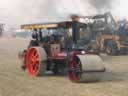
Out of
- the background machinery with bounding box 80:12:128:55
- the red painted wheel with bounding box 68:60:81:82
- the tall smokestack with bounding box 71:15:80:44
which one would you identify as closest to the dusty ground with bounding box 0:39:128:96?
the red painted wheel with bounding box 68:60:81:82

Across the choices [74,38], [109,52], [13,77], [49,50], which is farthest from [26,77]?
[109,52]

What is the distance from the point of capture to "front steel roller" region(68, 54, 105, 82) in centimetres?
1112

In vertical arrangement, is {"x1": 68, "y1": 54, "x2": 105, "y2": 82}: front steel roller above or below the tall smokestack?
below

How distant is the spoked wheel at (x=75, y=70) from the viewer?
37.4 ft

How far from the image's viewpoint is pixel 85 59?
11211 millimetres

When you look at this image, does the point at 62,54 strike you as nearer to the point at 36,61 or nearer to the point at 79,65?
the point at 79,65

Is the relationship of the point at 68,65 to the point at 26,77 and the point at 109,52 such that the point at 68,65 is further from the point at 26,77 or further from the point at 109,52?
the point at 109,52

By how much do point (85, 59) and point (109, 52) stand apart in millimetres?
14143

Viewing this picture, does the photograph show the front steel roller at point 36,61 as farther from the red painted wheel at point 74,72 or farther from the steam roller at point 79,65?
the red painted wheel at point 74,72

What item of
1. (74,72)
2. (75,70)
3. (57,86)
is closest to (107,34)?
(74,72)

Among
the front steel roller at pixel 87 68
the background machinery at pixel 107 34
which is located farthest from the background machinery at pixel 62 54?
the background machinery at pixel 107 34

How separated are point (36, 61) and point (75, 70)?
7.04 ft

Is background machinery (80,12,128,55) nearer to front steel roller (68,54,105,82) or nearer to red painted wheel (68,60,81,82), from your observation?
red painted wheel (68,60,81,82)

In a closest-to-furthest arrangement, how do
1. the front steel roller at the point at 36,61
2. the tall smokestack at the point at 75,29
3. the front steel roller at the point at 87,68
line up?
the front steel roller at the point at 87,68
the tall smokestack at the point at 75,29
the front steel roller at the point at 36,61
